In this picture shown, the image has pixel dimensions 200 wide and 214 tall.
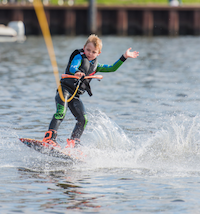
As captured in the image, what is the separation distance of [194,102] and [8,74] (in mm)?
8547

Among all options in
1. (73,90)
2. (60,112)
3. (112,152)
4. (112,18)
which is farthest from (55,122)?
(112,18)

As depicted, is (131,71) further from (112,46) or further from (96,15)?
(96,15)

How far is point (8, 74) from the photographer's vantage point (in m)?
18.6

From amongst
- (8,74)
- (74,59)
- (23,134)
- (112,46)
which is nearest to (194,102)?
(23,134)

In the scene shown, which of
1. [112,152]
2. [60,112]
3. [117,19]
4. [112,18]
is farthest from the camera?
[112,18]

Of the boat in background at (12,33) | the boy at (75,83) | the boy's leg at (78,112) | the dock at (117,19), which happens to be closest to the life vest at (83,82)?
the boy at (75,83)

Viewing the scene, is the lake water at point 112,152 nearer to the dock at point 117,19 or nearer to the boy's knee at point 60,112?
the boy's knee at point 60,112

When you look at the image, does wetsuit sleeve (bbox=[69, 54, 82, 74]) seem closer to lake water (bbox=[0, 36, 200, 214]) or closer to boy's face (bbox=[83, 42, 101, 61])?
boy's face (bbox=[83, 42, 101, 61])

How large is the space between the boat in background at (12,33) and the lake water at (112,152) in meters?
20.1

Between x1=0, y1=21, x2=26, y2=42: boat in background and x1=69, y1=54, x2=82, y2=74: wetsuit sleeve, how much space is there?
30.2 meters

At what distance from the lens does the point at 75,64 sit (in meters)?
7.23

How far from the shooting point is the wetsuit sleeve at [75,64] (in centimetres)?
721

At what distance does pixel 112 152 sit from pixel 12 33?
3066 centimetres

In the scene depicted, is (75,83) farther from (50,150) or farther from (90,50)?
(50,150)
